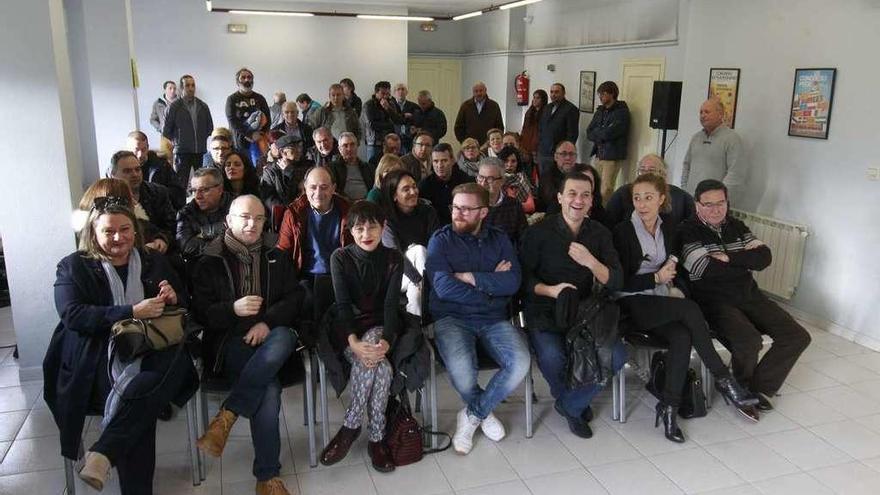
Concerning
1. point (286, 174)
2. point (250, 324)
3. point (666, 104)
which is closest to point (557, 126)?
point (666, 104)

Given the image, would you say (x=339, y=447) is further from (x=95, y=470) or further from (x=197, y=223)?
(x=197, y=223)

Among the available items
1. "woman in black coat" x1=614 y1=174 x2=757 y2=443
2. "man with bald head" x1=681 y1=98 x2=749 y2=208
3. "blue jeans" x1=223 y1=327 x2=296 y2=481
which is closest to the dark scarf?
"blue jeans" x1=223 y1=327 x2=296 y2=481

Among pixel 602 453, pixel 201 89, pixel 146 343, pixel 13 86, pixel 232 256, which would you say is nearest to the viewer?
pixel 146 343

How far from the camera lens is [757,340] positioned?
3688 millimetres

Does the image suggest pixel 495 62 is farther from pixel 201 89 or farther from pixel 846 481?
pixel 846 481

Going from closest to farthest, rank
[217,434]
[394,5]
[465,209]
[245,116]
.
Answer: [217,434]
[465,209]
[245,116]
[394,5]

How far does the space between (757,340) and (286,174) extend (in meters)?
3.30

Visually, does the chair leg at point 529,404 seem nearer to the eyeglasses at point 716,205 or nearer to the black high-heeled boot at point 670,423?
the black high-heeled boot at point 670,423

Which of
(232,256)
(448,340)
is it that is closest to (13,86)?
(232,256)

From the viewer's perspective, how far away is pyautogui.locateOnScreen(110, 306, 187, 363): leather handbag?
267 centimetres

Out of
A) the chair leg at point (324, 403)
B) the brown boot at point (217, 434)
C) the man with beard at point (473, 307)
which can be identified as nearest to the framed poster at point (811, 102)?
the man with beard at point (473, 307)

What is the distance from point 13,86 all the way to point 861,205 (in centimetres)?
538

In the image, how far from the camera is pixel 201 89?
10664 millimetres

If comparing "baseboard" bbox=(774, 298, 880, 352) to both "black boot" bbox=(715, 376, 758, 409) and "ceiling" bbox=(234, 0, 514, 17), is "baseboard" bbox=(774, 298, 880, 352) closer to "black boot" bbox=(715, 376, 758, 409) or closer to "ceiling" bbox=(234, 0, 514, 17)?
"black boot" bbox=(715, 376, 758, 409)
